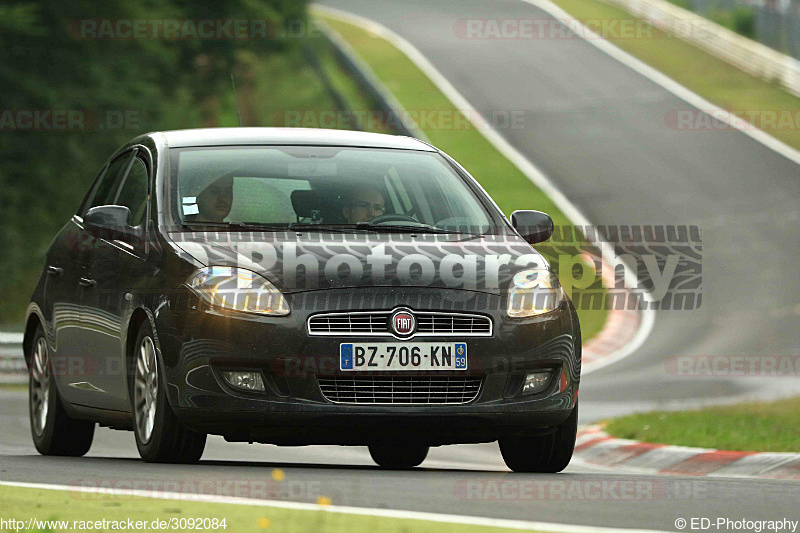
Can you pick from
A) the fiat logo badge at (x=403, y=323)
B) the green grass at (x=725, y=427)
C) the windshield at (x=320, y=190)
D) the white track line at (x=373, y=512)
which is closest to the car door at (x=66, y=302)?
the windshield at (x=320, y=190)

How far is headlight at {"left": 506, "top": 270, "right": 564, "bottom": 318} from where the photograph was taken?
8.18 m

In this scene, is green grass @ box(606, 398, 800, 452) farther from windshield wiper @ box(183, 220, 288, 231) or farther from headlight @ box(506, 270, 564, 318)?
windshield wiper @ box(183, 220, 288, 231)

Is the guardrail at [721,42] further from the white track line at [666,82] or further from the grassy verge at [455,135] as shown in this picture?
the grassy verge at [455,135]

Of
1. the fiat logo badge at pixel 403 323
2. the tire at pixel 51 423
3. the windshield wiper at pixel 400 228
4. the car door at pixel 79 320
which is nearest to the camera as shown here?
the fiat logo badge at pixel 403 323

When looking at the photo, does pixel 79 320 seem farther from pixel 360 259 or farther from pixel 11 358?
pixel 11 358

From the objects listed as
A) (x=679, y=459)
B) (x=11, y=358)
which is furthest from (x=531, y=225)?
(x=11, y=358)

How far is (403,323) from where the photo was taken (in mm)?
7879

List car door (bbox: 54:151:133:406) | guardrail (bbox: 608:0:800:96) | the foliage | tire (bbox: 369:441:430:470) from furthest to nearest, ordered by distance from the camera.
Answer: guardrail (bbox: 608:0:800:96)
the foliage
tire (bbox: 369:441:430:470)
car door (bbox: 54:151:133:406)

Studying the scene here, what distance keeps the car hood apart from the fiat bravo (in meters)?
0.01

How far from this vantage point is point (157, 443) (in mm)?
8250

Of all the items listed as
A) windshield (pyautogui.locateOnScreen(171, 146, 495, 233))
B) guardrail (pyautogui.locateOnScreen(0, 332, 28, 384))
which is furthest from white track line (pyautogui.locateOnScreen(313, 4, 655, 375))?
windshield (pyautogui.locateOnScreen(171, 146, 495, 233))

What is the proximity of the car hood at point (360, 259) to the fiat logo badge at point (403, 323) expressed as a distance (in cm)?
15

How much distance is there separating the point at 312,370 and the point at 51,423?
2.80 metres

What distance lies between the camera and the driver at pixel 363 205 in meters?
8.89
